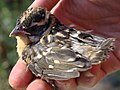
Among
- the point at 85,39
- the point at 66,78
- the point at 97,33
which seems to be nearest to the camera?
the point at 66,78

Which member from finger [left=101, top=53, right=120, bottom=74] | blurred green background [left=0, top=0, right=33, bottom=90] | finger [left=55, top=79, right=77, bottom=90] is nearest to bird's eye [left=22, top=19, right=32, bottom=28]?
finger [left=55, top=79, right=77, bottom=90]

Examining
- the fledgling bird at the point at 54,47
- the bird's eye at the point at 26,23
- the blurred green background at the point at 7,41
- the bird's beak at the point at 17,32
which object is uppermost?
the bird's eye at the point at 26,23

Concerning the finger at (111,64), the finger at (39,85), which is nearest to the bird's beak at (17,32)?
the finger at (39,85)

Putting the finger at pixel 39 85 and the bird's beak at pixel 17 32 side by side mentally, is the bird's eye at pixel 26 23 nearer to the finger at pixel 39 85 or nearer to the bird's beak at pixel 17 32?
the bird's beak at pixel 17 32

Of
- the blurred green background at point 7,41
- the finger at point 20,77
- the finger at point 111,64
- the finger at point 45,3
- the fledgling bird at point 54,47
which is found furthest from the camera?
the blurred green background at point 7,41

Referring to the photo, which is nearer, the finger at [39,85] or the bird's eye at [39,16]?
the finger at [39,85]

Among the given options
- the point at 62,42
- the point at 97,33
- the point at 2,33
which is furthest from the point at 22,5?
the point at 62,42

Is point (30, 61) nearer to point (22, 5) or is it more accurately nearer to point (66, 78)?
point (66, 78)
